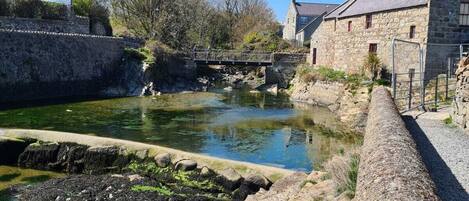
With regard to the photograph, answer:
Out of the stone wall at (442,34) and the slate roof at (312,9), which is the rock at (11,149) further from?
the slate roof at (312,9)

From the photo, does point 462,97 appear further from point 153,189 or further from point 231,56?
point 231,56

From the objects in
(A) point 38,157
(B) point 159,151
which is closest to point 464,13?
(B) point 159,151

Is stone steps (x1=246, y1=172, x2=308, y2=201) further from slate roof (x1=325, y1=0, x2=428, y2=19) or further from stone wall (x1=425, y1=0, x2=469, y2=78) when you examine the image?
slate roof (x1=325, y1=0, x2=428, y2=19)

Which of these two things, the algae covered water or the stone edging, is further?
the algae covered water

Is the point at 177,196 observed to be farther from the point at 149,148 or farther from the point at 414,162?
the point at 414,162

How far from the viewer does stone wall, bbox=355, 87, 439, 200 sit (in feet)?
15.9

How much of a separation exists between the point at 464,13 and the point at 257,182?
57.4 ft

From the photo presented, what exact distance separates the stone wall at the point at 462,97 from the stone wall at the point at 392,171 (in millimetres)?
3604

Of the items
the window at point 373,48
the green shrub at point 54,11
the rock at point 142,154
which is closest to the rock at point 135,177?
the rock at point 142,154

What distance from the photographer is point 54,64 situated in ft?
97.1

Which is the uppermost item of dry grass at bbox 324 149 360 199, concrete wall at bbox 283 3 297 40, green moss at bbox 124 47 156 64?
concrete wall at bbox 283 3 297 40

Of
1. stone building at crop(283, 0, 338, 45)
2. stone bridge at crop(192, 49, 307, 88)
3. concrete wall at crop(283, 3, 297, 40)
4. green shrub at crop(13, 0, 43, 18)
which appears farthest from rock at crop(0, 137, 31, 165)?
concrete wall at crop(283, 3, 297, 40)

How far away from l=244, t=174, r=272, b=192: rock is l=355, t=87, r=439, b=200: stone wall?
14.5 ft

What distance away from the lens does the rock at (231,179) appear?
1215cm
